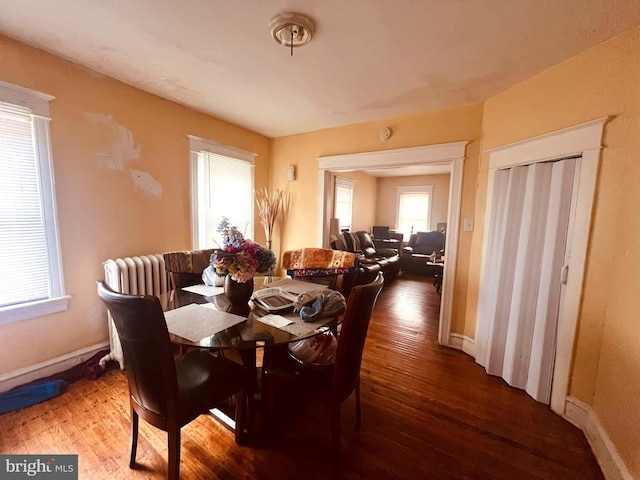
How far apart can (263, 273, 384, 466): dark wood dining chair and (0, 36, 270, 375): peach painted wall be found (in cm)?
174

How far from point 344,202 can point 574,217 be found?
15.3ft

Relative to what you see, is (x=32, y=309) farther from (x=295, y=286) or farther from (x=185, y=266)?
(x=295, y=286)

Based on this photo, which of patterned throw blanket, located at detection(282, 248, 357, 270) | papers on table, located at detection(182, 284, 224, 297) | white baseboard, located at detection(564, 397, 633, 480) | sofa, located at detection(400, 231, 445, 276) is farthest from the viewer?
sofa, located at detection(400, 231, 445, 276)

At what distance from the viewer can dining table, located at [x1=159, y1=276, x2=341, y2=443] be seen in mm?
1186

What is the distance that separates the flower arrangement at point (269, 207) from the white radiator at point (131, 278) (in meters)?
1.47

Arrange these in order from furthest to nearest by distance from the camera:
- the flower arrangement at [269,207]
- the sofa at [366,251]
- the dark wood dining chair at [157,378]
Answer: the sofa at [366,251]
the flower arrangement at [269,207]
the dark wood dining chair at [157,378]

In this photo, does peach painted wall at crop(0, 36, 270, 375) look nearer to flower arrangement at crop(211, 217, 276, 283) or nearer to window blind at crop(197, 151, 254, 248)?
window blind at crop(197, 151, 254, 248)

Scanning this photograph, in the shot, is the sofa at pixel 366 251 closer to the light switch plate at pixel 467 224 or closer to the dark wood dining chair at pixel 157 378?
the light switch plate at pixel 467 224

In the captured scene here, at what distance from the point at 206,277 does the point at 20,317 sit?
1.24 metres

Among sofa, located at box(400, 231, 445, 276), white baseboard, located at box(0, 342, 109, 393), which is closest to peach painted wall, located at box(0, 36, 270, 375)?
white baseboard, located at box(0, 342, 109, 393)

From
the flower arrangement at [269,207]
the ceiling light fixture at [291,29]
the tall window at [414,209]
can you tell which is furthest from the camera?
the tall window at [414,209]

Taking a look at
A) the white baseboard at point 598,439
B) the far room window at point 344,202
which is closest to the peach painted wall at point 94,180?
the white baseboard at point 598,439

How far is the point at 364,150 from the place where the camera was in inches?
119

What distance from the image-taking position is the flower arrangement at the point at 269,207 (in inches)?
142
